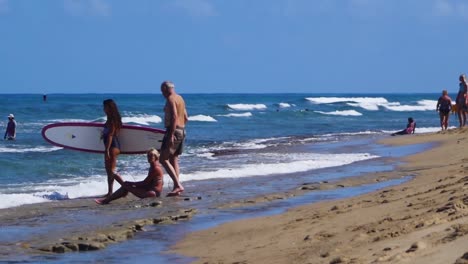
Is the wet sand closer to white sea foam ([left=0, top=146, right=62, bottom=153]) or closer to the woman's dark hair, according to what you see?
the woman's dark hair

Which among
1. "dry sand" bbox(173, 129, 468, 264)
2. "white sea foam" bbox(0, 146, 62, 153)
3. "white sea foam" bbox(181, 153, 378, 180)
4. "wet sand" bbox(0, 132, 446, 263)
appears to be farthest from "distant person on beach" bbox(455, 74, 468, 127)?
"dry sand" bbox(173, 129, 468, 264)

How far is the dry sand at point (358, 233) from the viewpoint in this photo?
576cm

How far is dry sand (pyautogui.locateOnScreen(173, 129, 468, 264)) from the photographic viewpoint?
5.76m

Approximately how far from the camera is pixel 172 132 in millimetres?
11828

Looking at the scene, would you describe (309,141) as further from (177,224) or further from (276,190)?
(177,224)

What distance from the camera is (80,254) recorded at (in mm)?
7594

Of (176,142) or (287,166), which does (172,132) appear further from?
(287,166)

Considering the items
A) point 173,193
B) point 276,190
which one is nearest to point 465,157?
point 276,190

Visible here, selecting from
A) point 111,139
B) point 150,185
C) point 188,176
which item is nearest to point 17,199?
point 111,139

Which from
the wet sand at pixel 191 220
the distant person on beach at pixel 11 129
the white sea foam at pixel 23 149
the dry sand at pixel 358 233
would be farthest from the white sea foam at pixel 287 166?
the distant person on beach at pixel 11 129

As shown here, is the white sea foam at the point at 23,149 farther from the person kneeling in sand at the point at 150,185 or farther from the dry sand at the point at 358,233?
the dry sand at the point at 358,233

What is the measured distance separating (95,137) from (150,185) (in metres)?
2.96

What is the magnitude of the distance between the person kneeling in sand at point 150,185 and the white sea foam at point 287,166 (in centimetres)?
274

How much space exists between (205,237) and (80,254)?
1.28m
